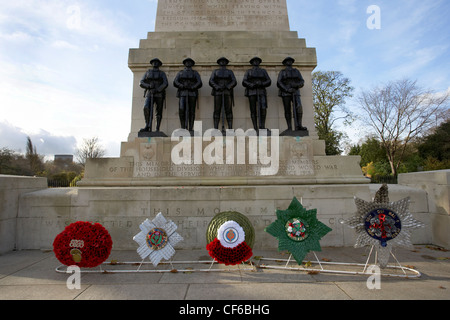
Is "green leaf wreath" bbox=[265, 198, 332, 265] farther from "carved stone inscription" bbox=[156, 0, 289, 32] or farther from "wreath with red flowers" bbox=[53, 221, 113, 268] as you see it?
"carved stone inscription" bbox=[156, 0, 289, 32]

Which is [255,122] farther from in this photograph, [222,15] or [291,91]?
[222,15]

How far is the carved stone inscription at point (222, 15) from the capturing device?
12.0 m

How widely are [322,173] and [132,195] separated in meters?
6.22

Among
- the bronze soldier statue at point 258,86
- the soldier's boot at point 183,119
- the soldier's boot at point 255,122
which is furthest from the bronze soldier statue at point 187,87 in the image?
the soldier's boot at point 255,122

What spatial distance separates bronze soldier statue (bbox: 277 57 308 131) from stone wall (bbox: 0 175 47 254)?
30.2ft

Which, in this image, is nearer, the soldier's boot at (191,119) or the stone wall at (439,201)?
the stone wall at (439,201)

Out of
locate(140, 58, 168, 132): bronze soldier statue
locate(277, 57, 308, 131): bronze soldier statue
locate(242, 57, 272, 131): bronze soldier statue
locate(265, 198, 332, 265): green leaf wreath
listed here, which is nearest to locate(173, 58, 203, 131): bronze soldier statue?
locate(140, 58, 168, 132): bronze soldier statue

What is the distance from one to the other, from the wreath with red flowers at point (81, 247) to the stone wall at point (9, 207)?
352 centimetres

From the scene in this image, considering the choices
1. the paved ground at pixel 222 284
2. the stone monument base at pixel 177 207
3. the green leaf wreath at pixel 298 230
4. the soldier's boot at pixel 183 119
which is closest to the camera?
the paved ground at pixel 222 284

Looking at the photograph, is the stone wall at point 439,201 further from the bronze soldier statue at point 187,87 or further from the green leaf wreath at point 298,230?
the bronze soldier statue at point 187,87

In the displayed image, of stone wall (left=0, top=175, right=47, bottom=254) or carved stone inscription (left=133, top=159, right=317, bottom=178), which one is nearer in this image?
stone wall (left=0, top=175, right=47, bottom=254)

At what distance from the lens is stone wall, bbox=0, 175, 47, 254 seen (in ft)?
23.4

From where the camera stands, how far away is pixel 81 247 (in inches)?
197
